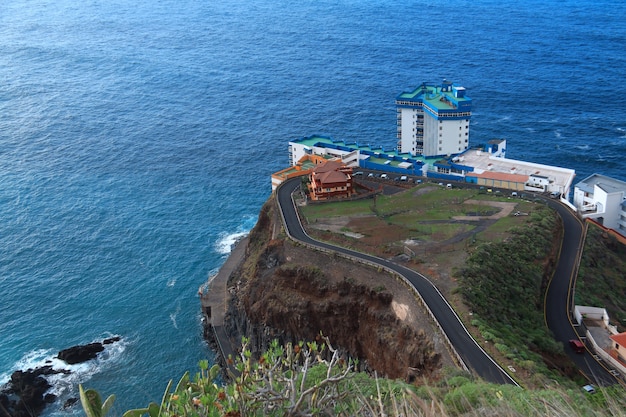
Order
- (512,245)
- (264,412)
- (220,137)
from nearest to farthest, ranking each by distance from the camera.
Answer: (264,412) < (512,245) < (220,137)

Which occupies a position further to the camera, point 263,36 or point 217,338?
point 263,36

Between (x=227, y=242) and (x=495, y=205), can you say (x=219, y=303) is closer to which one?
(x=227, y=242)

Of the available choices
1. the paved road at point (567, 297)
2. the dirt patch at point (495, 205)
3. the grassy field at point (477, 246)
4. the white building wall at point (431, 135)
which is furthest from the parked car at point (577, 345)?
the white building wall at point (431, 135)

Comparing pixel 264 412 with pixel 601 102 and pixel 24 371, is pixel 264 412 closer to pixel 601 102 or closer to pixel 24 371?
pixel 24 371

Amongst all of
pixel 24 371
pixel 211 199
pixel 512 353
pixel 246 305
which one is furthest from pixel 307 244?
pixel 211 199

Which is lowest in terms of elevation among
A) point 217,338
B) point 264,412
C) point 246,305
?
point 217,338

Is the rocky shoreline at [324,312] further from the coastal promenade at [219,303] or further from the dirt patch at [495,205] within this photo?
the dirt patch at [495,205]

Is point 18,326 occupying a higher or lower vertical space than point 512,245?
lower

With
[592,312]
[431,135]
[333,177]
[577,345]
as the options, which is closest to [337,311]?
[577,345]
